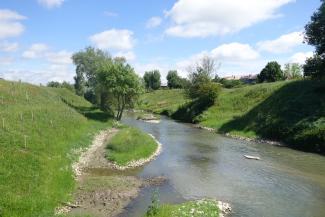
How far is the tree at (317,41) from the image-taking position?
70.9 meters

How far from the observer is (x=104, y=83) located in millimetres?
82000

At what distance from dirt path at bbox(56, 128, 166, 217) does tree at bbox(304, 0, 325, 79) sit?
47.0 m

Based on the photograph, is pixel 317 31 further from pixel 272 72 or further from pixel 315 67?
pixel 272 72

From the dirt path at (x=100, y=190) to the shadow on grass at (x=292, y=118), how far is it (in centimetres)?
2934

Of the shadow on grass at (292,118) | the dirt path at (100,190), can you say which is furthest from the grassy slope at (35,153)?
the shadow on grass at (292,118)

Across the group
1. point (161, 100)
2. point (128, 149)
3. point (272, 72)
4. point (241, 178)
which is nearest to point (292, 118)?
point (241, 178)

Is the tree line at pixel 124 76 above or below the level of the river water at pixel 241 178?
above

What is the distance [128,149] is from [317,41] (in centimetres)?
4343

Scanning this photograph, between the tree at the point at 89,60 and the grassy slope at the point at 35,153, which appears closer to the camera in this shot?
the grassy slope at the point at 35,153

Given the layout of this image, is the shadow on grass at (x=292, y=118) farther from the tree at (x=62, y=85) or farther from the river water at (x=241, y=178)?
the tree at (x=62, y=85)

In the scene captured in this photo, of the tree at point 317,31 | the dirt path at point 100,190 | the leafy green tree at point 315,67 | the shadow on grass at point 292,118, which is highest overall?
the tree at point 317,31

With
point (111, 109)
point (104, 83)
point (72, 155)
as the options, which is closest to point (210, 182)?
point (72, 155)

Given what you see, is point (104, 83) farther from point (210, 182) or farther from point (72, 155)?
point (210, 182)

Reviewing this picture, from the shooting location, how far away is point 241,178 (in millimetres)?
41094
